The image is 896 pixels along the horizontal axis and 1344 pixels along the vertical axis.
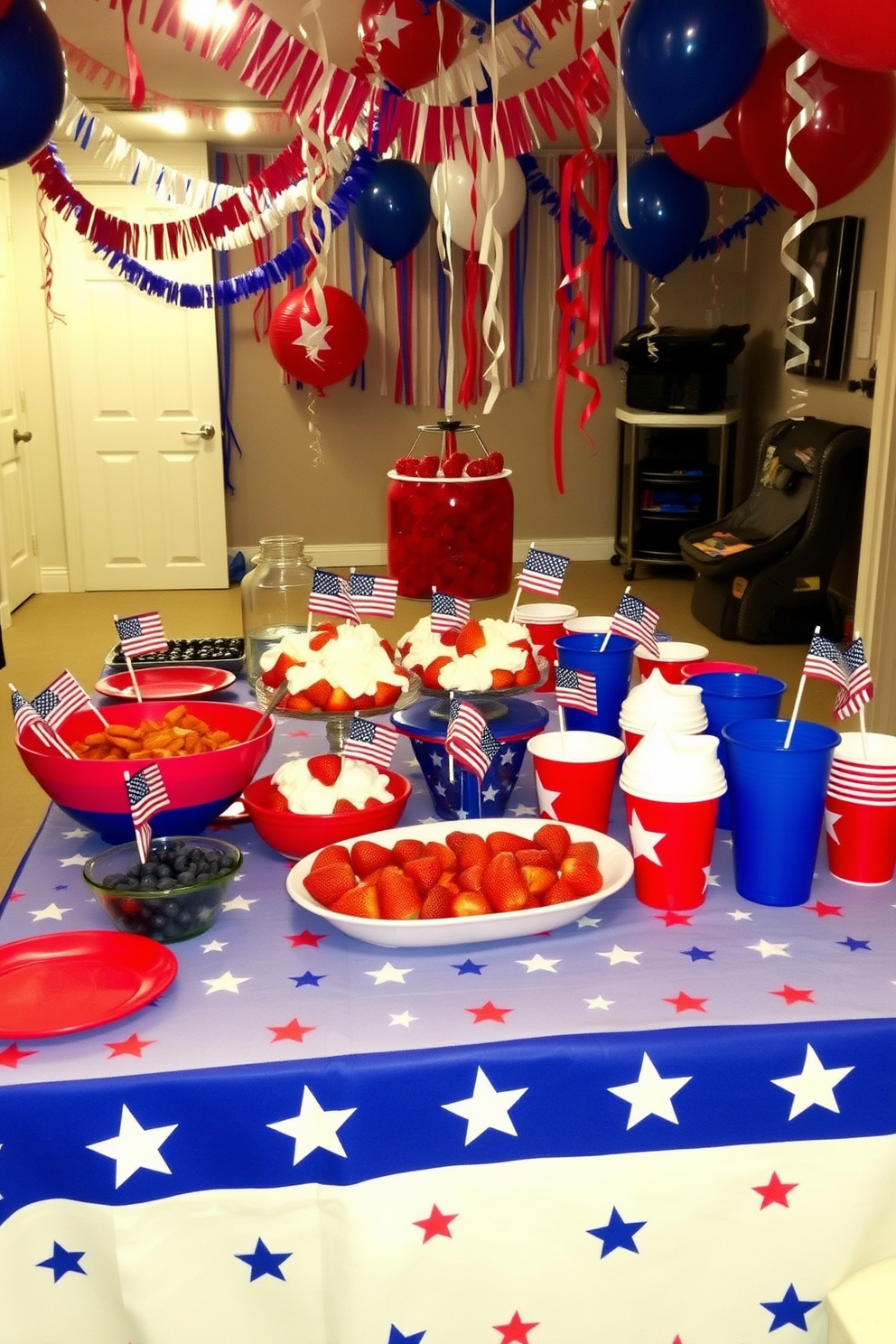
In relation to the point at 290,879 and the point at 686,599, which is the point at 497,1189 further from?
the point at 686,599

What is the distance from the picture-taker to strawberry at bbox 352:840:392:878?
52.1 inches

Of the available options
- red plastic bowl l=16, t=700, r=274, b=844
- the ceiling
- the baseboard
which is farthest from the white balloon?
red plastic bowl l=16, t=700, r=274, b=844

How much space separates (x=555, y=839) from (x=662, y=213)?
8.15 ft

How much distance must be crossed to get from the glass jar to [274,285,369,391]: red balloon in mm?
3718

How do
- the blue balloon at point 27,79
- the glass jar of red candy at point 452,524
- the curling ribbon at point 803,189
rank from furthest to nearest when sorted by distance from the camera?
the glass jar of red candy at point 452,524, the blue balloon at point 27,79, the curling ribbon at point 803,189

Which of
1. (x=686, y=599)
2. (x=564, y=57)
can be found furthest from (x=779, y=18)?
(x=686, y=599)

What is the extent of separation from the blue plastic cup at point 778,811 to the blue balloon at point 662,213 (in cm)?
234

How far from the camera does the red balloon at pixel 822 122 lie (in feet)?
7.17

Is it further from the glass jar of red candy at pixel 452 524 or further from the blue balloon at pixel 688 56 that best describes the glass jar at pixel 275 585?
the blue balloon at pixel 688 56

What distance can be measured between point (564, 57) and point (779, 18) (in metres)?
3.38

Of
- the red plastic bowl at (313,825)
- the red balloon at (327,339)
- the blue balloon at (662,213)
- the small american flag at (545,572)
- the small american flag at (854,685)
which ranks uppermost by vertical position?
the blue balloon at (662,213)

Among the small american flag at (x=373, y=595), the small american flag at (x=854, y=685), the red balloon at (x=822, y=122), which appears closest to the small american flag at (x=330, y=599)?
the small american flag at (x=373, y=595)

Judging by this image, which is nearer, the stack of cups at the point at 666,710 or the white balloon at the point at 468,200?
the stack of cups at the point at 666,710

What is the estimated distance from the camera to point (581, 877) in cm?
129
